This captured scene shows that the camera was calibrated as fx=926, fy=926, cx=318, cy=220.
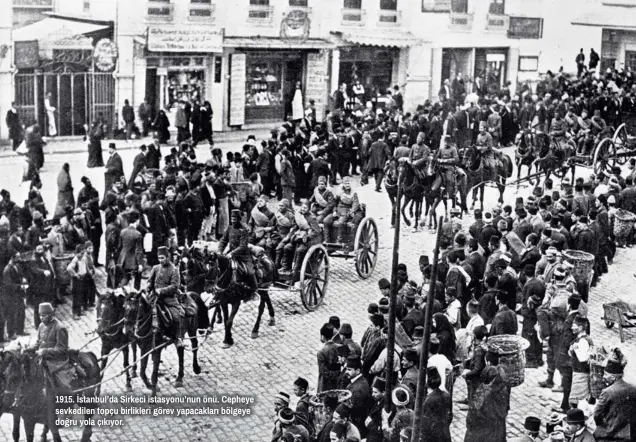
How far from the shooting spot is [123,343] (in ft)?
41.6

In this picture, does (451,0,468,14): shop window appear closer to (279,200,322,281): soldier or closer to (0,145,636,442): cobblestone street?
(0,145,636,442): cobblestone street

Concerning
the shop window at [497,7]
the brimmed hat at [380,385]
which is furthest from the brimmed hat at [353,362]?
the shop window at [497,7]

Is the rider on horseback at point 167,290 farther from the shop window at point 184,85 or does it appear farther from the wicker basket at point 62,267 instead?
the shop window at point 184,85

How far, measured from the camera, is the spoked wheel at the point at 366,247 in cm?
1689

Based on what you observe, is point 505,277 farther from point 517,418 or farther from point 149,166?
point 149,166

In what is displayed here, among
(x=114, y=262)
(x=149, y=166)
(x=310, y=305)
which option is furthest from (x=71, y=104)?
(x=310, y=305)

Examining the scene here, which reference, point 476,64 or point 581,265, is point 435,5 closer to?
point 476,64

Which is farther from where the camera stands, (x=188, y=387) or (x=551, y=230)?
(x=551, y=230)

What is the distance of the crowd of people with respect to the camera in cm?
1029

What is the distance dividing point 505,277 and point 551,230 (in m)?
2.66

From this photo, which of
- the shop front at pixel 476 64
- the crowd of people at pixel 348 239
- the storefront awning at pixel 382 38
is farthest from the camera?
the shop front at pixel 476 64

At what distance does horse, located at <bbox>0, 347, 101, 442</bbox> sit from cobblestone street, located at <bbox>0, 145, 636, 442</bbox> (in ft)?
1.64

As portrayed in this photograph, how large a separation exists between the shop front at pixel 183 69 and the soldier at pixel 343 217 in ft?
44.3

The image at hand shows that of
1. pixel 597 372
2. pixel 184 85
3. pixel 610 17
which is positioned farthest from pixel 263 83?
pixel 597 372
